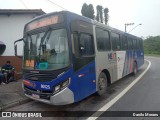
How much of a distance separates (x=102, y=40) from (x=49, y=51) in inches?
101

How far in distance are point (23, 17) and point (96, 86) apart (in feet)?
25.8

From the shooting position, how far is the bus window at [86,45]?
5632 mm

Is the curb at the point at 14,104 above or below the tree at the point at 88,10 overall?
below

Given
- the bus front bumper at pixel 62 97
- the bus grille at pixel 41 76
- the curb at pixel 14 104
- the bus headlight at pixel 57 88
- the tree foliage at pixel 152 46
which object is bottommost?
the curb at pixel 14 104

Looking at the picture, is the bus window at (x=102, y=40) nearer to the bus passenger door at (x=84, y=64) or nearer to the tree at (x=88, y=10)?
the bus passenger door at (x=84, y=64)

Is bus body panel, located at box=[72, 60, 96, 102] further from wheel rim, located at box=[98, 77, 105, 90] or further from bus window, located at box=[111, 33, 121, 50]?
bus window, located at box=[111, 33, 121, 50]

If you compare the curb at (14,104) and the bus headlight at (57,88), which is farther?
the curb at (14,104)

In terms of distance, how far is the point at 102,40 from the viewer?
7.27m

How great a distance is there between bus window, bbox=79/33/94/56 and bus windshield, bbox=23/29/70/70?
1.83 feet

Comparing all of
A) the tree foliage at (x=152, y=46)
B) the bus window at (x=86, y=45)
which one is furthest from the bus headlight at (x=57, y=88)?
the tree foliage at (x=152, y=46)

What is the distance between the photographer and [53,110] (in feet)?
19.6

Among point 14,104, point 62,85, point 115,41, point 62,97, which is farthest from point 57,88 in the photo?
point 115,41

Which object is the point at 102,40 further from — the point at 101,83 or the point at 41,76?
the point at 41,76

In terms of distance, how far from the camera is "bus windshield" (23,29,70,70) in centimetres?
528
